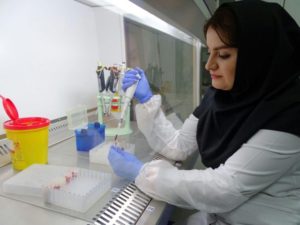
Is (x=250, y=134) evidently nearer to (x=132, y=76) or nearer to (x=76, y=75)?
(x=132, y=76)

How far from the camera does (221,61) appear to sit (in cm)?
82

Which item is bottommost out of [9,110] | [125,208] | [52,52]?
[125,208]

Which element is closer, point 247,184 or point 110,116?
point 247,184

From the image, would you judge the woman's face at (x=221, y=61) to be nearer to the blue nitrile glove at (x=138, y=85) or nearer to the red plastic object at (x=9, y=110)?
the blue nitrile glove at (x=138, y=85)

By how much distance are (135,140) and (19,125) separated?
0.57 m

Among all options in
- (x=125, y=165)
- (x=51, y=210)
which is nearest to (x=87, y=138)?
(x=125, y=165)

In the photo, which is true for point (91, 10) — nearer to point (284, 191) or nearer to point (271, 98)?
point (271, 98)

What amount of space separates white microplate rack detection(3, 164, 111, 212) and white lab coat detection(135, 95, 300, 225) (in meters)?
0.14

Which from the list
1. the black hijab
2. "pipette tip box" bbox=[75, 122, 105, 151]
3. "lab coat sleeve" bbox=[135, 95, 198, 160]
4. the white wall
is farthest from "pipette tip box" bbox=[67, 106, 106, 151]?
the black hijab

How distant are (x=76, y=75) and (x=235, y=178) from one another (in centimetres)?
109

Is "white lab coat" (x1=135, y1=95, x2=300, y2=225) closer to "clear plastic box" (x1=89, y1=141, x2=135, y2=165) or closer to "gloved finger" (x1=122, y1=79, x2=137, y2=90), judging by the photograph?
"clear plastic box" (x1=89, y1=141, x2=135, y2=165)

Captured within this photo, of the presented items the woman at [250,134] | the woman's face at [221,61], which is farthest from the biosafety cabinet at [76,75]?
the woman's face at [221,61]

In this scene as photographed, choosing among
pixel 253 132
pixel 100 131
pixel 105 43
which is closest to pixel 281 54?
pixel 253 132

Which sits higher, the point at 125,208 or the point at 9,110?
the point at 9,110
